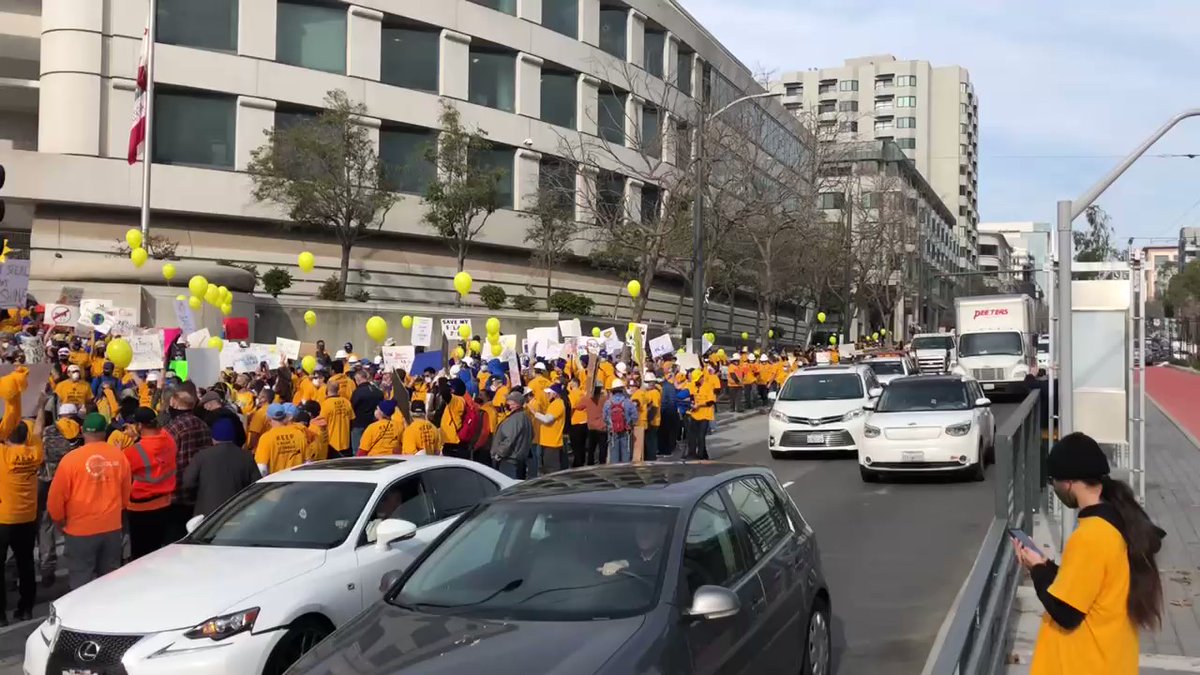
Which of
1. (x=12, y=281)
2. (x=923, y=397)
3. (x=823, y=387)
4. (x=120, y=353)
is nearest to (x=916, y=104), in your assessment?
(x=823, y=387)

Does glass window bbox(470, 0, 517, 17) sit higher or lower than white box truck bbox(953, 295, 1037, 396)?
higher

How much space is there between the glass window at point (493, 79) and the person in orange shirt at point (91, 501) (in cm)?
3615

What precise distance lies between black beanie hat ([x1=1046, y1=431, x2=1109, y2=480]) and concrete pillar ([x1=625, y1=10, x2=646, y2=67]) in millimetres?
47143

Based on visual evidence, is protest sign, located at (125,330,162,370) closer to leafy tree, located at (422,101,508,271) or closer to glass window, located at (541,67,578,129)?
leafy tree, located at (422,101,508,271)

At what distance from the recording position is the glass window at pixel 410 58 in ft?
135

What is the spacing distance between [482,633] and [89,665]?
2.54m

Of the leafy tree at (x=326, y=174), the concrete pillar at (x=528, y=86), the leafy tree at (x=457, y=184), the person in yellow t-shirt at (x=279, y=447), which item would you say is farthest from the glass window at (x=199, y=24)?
the person in yellow t-shirt at (x=279, y=447)

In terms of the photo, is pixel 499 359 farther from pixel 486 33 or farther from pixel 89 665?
pixel 486 33

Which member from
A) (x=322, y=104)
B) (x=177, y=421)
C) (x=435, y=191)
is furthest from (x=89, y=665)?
(x=322, y=104)

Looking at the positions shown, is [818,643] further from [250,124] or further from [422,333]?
[250,124]

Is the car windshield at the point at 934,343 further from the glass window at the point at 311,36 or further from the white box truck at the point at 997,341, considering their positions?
the glass window at the point at 311,36

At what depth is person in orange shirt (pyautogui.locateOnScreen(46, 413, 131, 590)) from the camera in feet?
27.5

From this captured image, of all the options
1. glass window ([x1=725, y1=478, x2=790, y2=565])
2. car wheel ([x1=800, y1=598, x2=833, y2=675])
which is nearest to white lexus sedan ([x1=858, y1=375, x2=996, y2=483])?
car wheel ([x1=800, y1=598, x2=833, y2=675])

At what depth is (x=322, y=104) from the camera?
38844 millimetres
